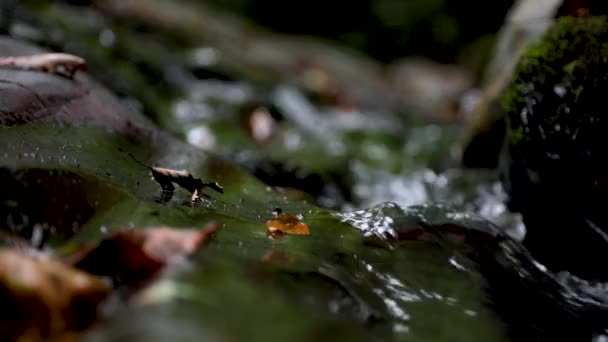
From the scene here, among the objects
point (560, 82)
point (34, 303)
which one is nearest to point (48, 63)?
point (34, 303)

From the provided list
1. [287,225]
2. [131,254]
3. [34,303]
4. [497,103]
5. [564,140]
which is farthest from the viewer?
[497,103]

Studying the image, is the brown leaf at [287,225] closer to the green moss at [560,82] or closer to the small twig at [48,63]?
the green moss at [560,82]

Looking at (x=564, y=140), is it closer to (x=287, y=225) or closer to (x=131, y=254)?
(x=287, y=225)

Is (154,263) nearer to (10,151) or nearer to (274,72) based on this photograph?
(10,151)

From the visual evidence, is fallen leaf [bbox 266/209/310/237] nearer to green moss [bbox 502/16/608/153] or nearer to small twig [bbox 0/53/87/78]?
green moss [bbox 502/16/608/153]

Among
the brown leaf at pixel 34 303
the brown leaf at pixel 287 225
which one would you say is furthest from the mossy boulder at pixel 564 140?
the brown leaf at pixel 34 303

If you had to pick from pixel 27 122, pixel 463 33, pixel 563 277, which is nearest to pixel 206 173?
pixel 27 122

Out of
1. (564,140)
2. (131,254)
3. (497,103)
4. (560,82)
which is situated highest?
(560,82)
